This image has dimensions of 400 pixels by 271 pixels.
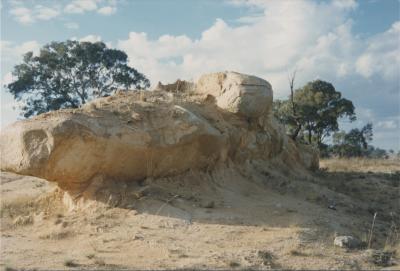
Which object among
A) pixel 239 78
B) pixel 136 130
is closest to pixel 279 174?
pixel 239 78

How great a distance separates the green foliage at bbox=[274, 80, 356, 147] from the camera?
27.8m

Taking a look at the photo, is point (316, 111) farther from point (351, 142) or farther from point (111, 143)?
point (111, 143)

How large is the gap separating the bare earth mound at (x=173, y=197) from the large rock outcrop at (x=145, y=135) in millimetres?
22

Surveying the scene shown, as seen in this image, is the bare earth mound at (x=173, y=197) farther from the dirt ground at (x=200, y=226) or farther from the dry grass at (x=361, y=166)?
the dry grass at (x=361, y=166)

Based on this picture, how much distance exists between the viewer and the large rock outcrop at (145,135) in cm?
898

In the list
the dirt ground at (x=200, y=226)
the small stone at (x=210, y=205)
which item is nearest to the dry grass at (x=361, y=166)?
the dirt ground at (x=200, y=226)

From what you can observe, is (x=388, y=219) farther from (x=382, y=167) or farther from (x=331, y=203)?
(x=382, y=167)

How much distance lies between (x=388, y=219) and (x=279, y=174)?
A: 258cm

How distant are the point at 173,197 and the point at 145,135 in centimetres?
124

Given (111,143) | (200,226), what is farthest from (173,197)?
(111,143)

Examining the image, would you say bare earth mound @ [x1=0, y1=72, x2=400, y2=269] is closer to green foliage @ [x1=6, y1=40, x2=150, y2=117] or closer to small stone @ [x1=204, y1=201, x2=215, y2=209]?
small stone @ [x1=204, y1=201, x2=215, y2=209]

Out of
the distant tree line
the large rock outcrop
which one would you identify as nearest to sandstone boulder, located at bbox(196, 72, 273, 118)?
the large rock outcrop

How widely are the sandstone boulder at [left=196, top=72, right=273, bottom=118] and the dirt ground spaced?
1.36 metres

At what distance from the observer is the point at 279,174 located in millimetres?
12359
